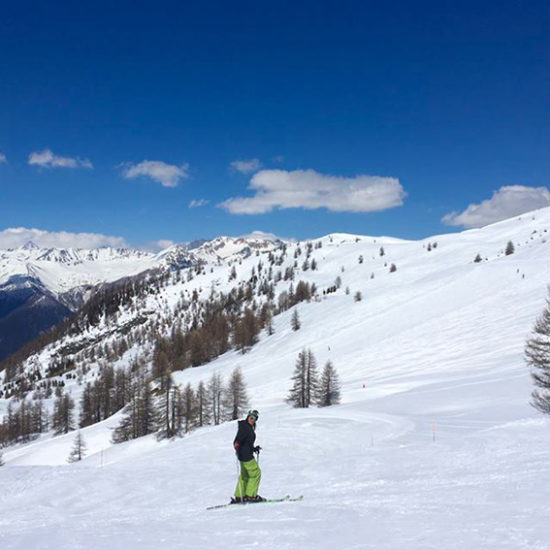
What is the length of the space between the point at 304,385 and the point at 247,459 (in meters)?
55.7

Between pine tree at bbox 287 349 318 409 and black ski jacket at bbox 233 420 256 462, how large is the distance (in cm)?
5475

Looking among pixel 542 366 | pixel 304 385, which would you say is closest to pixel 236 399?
pixel 304 385

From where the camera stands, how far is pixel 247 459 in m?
13.3

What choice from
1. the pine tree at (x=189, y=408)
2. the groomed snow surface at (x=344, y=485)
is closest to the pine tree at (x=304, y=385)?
the groomed snow surface at (x=344, y=485)

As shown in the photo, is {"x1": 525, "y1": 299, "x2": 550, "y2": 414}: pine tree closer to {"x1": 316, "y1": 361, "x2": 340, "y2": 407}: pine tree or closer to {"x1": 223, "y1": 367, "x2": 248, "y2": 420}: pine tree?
{"x1": 316, "y1": 361, "x2": 340, "y2": 407}: pine tree

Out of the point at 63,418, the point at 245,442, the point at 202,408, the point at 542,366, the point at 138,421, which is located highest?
the point at 245,442

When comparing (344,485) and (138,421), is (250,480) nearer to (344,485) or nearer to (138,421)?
(344,485)

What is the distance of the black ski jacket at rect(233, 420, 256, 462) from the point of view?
1312cm

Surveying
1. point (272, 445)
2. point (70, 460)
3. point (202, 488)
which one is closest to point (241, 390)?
point (70, 460)

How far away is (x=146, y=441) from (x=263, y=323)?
95.2 m

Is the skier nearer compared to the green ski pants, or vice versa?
the skier

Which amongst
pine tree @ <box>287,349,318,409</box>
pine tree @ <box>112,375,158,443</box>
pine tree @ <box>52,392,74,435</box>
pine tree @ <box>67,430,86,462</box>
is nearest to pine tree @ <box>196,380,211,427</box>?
pine tree @ <box>112,375,158,443</box>

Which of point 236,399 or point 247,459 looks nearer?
point 247,459

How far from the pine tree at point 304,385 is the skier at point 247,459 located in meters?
54.2
